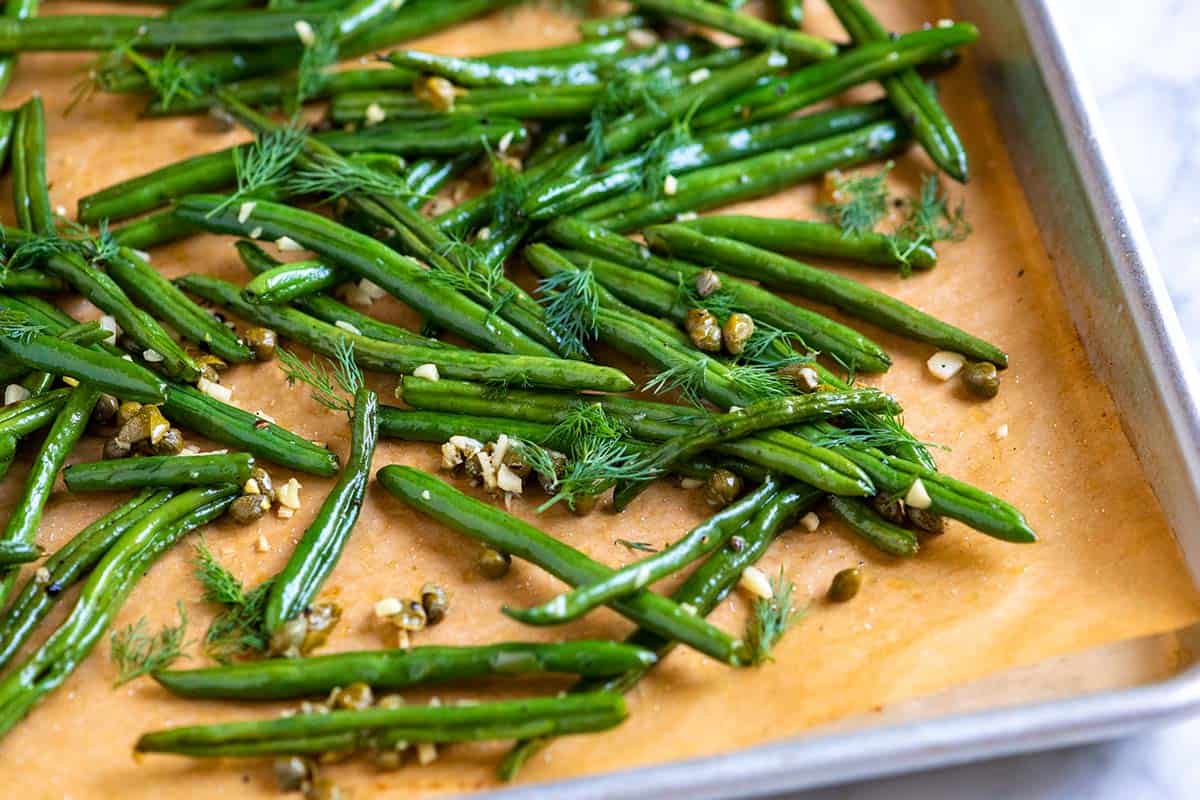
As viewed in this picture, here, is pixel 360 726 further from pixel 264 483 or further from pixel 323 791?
pixel 264 483

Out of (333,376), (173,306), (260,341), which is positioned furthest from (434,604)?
(173,306)

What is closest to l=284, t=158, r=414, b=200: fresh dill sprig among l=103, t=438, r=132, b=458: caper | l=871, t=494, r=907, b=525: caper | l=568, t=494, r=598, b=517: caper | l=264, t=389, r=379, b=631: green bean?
l=264, t=389, r=379, b=631: green bean

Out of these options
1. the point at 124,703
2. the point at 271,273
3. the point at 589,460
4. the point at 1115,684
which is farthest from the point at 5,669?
the point at 1115,684

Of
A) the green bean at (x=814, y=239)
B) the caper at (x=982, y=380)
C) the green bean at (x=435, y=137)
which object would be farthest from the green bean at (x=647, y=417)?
the green bean at (x=435, y=137)

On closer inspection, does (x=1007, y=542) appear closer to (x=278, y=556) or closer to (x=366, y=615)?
(x=366, y=615)

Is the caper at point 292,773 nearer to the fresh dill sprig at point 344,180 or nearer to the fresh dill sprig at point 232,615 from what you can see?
the fresh dill sprig at point 232,615

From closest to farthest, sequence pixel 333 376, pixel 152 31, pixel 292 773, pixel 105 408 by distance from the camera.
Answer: pixel 292 773 → pixel 105 408 → pixel 333 376 → pixel 152 31
